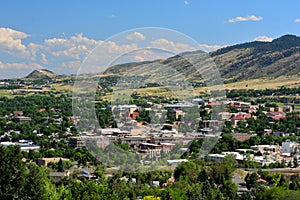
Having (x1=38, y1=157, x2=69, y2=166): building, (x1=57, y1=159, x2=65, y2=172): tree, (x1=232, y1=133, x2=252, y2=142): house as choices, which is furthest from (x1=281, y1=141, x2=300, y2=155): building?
(x1=57, y1=159, x2=65, y2=172): tree

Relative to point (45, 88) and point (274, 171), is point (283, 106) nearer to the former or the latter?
point (274, 171)

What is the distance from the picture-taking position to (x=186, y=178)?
62.6 feet

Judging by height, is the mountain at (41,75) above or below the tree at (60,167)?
above

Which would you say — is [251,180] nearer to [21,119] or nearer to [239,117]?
[239,117]

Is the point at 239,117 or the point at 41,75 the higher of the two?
the point at 41,75

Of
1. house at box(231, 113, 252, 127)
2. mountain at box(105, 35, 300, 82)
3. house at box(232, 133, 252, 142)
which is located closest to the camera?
house at box(232, 133, 252, 142)

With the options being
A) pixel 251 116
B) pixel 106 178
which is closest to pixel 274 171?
pixel 106 178

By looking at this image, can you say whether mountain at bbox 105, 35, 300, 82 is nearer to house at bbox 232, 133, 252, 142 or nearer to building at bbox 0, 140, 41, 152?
house at bbox 232, 133, 252, 142

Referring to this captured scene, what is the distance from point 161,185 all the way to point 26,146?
13932mm

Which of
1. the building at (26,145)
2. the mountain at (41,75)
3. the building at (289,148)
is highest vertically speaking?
the mountain at (41,75)

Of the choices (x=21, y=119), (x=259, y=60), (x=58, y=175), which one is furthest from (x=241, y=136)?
(x=259, y=60)

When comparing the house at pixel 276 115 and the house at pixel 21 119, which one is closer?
the house at pixel 276 115

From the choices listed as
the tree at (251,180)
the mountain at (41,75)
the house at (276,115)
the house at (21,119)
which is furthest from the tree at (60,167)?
the mountain at (41,75)

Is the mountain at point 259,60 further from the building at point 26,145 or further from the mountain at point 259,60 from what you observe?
Result: the building at point 26,145
